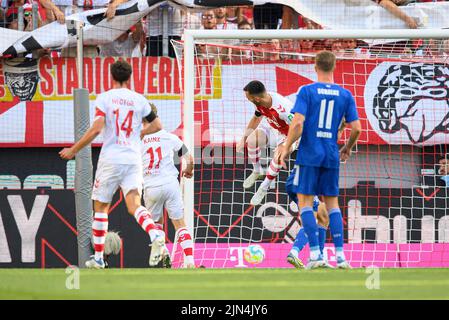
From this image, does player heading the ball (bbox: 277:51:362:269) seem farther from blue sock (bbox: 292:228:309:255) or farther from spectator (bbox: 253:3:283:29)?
spectator (bbox: 253:3:283:29)

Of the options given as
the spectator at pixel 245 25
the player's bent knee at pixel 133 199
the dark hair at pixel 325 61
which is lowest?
the player's bent knee at pixel 133 199

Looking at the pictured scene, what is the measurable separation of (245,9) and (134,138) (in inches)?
222

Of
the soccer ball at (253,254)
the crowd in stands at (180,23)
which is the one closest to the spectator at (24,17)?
the crowd in stands at (180,23)

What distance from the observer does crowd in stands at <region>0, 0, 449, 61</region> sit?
48.3 ft

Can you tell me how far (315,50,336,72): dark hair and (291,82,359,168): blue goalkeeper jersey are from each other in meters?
0.15

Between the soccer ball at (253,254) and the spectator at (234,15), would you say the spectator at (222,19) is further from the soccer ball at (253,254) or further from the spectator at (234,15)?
the soccer ball at (253,254)

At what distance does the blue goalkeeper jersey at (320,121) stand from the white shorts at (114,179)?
164cm

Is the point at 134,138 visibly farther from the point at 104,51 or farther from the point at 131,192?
the point at 104,51

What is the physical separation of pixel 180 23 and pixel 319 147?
598 centimetres

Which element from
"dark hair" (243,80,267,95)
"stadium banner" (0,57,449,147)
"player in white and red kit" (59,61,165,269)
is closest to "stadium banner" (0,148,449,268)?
"stadium banner" (0,57,449,147)

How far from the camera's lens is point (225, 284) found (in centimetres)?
772

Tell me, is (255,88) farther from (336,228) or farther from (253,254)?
(253,254)

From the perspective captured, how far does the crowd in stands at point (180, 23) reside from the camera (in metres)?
14.7

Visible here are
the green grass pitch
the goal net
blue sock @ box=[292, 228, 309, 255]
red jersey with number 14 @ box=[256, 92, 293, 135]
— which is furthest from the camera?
the goal net
